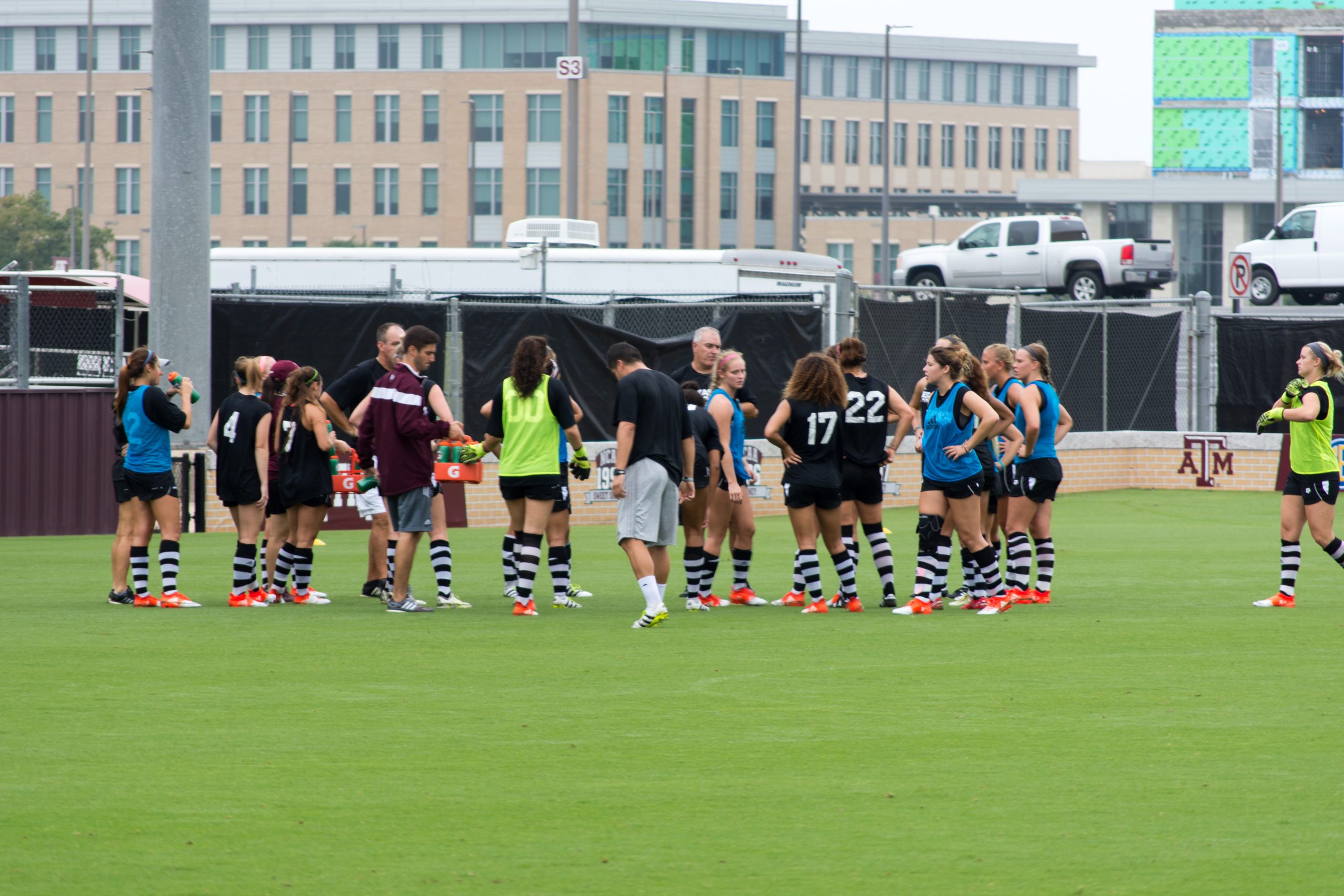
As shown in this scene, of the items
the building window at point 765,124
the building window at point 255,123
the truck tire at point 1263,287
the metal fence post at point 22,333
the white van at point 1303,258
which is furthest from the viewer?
the building window at point 765,124

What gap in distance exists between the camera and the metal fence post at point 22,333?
16.7 meters

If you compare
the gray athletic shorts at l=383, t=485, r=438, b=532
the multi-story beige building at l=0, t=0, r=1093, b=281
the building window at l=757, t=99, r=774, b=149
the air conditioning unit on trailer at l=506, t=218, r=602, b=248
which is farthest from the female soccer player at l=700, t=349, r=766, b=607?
the building window at l=757, t=99, r=774, b=149

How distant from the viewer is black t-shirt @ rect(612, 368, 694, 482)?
1057 cm

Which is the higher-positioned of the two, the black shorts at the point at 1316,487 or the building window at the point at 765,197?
the building window at the point at 765,197

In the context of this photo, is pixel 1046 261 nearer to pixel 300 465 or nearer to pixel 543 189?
pixel 300 465

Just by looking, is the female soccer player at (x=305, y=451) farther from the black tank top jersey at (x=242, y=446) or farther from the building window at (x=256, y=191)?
the building window at (x=256, y=191)

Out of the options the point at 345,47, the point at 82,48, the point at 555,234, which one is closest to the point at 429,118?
the point at 345,47

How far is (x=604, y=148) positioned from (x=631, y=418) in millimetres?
71625

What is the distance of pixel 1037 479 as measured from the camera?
11.7m

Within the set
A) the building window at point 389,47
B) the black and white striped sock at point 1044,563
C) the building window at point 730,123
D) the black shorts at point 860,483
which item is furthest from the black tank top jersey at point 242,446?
the building window at point 730,123

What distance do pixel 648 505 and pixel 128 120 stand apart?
78128mm

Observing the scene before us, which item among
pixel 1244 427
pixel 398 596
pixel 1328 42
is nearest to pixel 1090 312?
pixel 1244 427

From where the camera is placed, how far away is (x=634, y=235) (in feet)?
270

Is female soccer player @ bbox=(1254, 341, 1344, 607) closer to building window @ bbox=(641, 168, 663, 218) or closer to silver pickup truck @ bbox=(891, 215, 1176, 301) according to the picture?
silver pickup truck @ bbox=(891, 215, 1176, 301)
